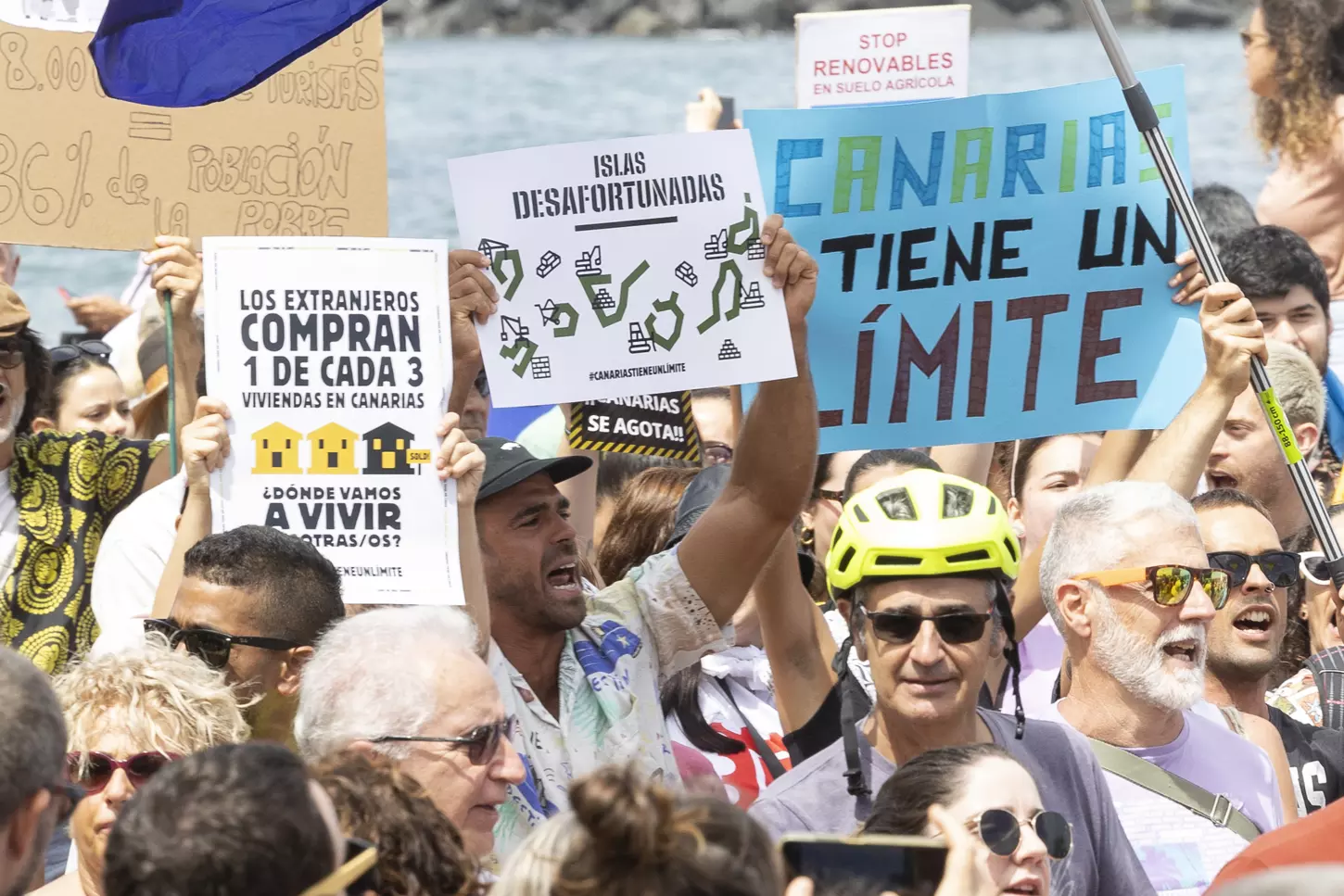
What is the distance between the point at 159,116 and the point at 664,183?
1473 millimetres

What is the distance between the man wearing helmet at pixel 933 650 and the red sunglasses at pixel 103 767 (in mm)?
1072

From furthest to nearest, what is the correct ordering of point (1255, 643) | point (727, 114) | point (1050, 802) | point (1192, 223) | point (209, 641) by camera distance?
point (727, 114), point (1255, 643), point (1192, 223), point (209, 641), point (1050, 802)

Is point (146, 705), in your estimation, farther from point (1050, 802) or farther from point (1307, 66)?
point (1307, 66)

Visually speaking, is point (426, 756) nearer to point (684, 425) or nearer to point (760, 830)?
point (760, 830)

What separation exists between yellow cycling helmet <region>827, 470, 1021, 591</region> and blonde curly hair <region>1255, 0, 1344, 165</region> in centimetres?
383

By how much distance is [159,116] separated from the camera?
5.20m

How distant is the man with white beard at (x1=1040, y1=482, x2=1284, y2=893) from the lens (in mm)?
4031

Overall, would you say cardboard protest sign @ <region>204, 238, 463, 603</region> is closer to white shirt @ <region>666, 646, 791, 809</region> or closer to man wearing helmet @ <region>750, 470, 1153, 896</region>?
man wearing helmet @ <region>750, 470, 1153, 896</region>

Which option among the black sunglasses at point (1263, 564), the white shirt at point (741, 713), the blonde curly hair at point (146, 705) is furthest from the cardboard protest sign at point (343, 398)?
the black sunglasses at point (1263, 564)

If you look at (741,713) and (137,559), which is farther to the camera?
(741,713)

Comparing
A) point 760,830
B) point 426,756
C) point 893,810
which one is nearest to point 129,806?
point 760,830

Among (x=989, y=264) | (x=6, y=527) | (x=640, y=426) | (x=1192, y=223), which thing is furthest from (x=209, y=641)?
(x=1192, y=223)

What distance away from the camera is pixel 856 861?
251 centimetres

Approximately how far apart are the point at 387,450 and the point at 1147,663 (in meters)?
1.63
